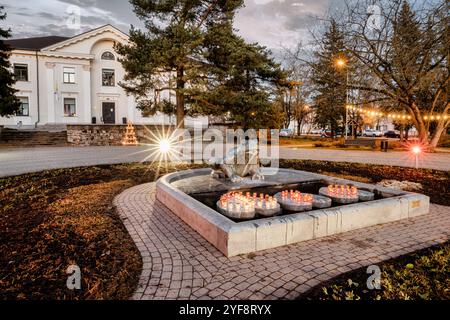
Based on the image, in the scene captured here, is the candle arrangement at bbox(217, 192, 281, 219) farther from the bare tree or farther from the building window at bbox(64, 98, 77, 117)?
the building window at bbox(64, 98, 77, 117)

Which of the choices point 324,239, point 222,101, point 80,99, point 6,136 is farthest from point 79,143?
point 324,239

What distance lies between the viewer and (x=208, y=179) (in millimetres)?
9016

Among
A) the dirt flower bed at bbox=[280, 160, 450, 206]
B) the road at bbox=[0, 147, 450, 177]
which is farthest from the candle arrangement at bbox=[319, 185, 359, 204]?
the road at bbox=[0, 147, 450, 177]

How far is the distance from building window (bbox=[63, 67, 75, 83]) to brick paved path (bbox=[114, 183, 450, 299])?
114 feet

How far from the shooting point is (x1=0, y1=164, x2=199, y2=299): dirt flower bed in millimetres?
3549

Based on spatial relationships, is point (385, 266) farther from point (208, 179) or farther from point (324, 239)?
point (208, 179)

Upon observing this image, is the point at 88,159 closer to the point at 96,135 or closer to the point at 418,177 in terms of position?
the point at 96,135

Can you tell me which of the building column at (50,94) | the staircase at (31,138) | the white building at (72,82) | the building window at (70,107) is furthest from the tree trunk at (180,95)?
the building column at (50,94)

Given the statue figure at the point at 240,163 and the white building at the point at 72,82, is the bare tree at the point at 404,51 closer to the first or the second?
the statue figure at the point at 240,163

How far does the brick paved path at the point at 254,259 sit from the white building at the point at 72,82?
32784mm

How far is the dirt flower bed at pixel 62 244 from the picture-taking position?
3549 millimetres

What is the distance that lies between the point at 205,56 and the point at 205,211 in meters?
17.1
